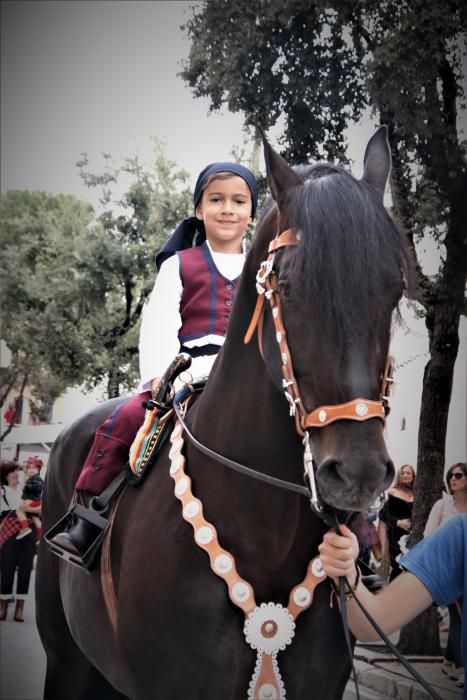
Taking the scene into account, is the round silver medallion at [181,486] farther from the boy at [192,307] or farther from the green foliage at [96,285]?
the green foliage at [96,285]

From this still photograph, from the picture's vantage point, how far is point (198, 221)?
3732mm

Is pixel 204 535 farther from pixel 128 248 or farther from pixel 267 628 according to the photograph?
pixel 128 248

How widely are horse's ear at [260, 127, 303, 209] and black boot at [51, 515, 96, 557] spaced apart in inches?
60.4

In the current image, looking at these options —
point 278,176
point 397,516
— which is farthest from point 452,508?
point 278,176

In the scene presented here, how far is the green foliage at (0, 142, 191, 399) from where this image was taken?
1872cm

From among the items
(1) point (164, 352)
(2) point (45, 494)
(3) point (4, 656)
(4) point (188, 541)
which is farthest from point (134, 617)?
(3) point (4, 656)

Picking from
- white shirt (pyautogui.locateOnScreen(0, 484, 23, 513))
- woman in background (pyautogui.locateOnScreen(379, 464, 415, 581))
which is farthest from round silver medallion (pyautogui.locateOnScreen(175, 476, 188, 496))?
white shirt (pyautogui.locateOnScreen(0, 484, 23, 513))

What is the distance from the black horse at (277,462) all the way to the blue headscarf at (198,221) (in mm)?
956

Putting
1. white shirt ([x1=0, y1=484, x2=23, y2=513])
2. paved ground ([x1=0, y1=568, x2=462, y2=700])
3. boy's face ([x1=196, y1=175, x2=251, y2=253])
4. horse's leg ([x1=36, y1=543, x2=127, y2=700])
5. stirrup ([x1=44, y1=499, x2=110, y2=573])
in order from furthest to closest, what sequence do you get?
1. white shirt ([x1=0, y1=484, x2=23, y2=513])
2. paved ground ([x1=0, y1=568, x2=462, y2=700])
3. horse's leg ([x1=36, y1=543, x2=127, y2=700])
4. boy's face ([x1=196, y1=175, x2=251, y2=253])
5. stirrup ([x1=44, y1=499, x2=110, y2=573])

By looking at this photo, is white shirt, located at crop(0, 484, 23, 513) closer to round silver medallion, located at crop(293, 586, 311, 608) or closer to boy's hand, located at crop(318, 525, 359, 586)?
round silver medallion, located at crop(293, 586, 311, 608)

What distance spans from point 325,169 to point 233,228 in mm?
1045

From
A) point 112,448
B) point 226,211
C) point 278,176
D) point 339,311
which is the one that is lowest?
point 112,448

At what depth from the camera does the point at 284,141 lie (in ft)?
33.4

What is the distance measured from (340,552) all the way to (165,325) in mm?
1462
